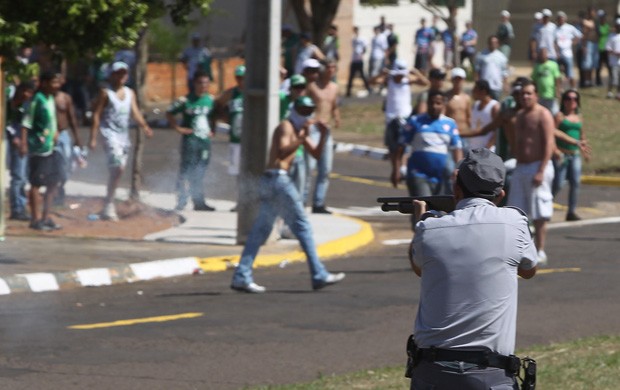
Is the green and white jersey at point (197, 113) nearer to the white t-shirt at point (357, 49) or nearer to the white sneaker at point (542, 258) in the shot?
the white sneaker at point (542, 258)

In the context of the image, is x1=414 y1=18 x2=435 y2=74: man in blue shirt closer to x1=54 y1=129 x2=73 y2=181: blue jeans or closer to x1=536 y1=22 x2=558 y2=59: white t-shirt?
x1=536 y1=22 x2=558 y2=59: white t-shirt

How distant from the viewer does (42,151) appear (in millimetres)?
17312

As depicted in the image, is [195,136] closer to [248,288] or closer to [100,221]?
[100,221]

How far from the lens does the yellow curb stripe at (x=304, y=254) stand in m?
15.2

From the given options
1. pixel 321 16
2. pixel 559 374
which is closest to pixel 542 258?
pixel 559 374

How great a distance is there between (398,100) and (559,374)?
1398 centimetres

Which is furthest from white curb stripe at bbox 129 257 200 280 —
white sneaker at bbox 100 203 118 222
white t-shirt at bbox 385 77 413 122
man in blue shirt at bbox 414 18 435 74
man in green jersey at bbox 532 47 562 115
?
man in blue shirt at bbox 414 18 435 74

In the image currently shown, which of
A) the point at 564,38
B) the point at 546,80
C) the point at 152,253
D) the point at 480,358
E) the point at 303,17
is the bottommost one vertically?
the point at 152,253

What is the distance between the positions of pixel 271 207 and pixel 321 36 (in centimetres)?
1972

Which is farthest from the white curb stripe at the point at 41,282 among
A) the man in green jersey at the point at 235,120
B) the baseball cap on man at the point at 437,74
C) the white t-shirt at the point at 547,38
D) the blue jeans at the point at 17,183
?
the white t-shirt at the point at 547,38

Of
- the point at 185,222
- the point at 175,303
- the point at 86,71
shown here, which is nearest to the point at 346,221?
the point at 185,222

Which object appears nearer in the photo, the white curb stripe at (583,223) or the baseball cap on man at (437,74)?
the baseball cap on man at (437,74)

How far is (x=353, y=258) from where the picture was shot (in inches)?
633

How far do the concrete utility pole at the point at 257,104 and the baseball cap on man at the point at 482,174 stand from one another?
10101 mm
